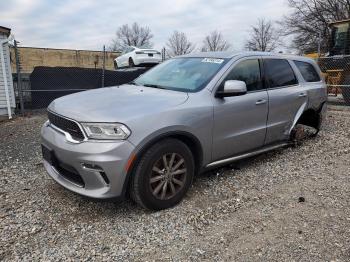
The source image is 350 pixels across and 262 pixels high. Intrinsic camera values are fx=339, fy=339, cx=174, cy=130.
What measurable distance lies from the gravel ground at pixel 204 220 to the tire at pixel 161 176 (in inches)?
5.8

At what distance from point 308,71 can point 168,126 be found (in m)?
3.70

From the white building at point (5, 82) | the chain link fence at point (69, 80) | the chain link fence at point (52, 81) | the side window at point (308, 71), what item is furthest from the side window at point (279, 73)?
the white building at point (5, 82)

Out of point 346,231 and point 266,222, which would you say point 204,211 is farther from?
point 346,231

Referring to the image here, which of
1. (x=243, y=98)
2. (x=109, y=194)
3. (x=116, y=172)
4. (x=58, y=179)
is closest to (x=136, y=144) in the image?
(x=116, y=172)

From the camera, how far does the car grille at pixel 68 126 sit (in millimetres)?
3419

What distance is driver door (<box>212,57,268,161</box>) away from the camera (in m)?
4.23

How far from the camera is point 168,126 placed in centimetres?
359

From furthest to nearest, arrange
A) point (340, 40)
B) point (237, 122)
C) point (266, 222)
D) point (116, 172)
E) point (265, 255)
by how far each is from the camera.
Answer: point (340, 40) → point (237, 122) → point (266, 222) → point (116, 172) → point (265, 255)

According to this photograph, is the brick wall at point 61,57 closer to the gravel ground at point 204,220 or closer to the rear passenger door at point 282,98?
the rear passenger door at point 282,98

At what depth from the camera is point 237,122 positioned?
445cm

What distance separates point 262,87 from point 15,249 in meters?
3.71

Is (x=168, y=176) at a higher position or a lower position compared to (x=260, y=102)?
lower

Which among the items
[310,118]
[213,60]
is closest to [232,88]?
[213,60]

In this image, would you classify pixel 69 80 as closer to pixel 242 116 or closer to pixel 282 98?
pixel 282 98
